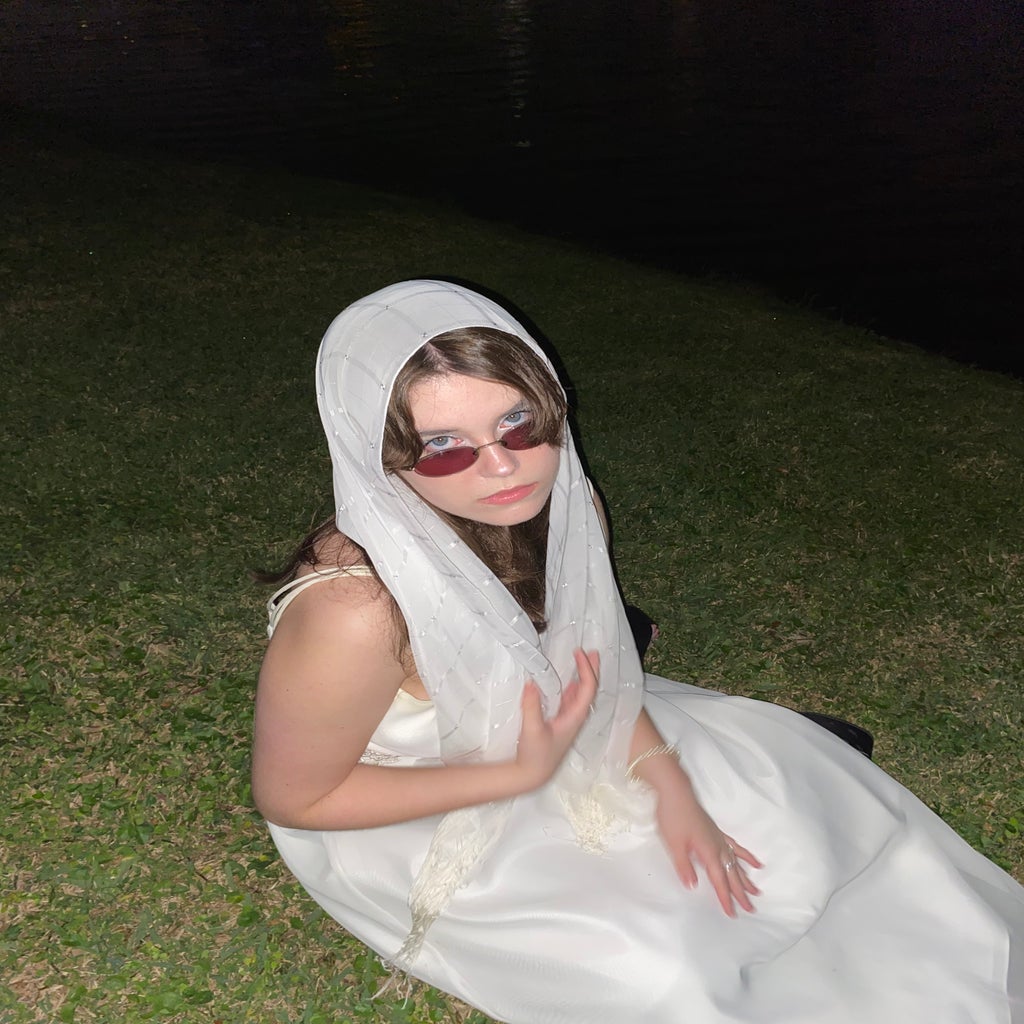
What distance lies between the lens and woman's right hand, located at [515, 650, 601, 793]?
7.56 ft

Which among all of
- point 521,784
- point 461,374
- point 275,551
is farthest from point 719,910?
point 275,551

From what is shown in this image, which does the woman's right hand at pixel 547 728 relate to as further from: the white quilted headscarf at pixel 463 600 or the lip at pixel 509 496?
the lip at pixel 509 496

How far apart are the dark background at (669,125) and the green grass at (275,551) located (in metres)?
4.30

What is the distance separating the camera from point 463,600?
2297mm

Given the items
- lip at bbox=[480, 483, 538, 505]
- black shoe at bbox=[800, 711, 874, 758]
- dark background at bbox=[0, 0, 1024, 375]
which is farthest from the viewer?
dark background at bbox=[0, 0, 1024, 375]

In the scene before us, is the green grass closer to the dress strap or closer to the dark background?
the dress strap

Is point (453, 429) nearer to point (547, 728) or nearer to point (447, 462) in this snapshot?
point (447, 462)

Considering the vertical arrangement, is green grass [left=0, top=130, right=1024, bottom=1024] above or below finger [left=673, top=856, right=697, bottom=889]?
below

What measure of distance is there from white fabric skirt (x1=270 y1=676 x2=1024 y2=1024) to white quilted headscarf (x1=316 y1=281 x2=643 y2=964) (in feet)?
0.34

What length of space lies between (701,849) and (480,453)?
117cm

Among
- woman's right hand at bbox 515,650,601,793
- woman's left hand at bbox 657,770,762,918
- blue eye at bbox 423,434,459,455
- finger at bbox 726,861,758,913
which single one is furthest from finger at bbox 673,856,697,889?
blue eye at bbox 423,434,459,455

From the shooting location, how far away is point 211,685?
4.06 metres

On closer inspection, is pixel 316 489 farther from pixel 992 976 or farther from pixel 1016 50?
pixel 1016 50

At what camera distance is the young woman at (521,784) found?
7.10 ft
